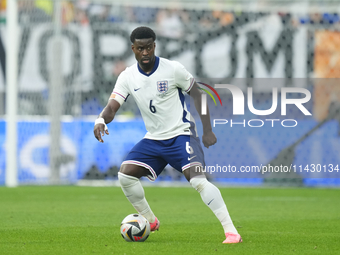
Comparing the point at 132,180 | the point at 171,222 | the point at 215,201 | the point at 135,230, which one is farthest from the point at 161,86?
the point at 171,222

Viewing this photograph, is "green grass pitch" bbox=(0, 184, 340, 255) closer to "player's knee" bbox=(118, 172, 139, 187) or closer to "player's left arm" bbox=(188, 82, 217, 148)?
"player's knee" bbox=(118, 172, 139, 187)

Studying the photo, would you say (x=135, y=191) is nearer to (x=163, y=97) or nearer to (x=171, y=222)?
(x=163, y=97)

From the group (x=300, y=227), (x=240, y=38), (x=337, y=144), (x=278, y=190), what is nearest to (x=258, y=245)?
(x=300, y=227)

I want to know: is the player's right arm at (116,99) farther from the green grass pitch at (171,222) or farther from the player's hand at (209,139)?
the green grass pitch at (171,222)

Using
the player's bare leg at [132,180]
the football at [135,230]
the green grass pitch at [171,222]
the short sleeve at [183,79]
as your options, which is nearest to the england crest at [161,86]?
the short sleeve at [183,79]

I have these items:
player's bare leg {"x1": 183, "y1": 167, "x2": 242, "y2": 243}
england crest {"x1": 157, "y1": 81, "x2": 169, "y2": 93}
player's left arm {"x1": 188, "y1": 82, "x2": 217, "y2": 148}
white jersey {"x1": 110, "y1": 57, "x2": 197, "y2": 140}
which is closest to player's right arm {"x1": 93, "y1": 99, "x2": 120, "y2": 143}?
white jersey {"x1": 110, "y1": 57, "x2": 197, "y2": 140}

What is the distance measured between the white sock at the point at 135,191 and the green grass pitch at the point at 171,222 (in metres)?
0.24

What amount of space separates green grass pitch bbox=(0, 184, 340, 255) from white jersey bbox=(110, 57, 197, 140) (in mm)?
1005

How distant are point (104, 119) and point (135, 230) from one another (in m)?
1.02

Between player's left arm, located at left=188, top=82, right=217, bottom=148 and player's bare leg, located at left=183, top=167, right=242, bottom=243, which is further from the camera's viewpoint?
player's left arm, located at left=188, top=82, right=217, bottom=148

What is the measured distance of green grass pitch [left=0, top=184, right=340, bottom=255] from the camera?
481cm

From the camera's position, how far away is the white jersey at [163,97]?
213 inches

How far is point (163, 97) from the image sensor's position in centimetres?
541

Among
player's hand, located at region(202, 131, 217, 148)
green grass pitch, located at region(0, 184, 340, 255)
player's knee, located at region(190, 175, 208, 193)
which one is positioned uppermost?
player's hand, located at region(202, 131, 217, 148)
